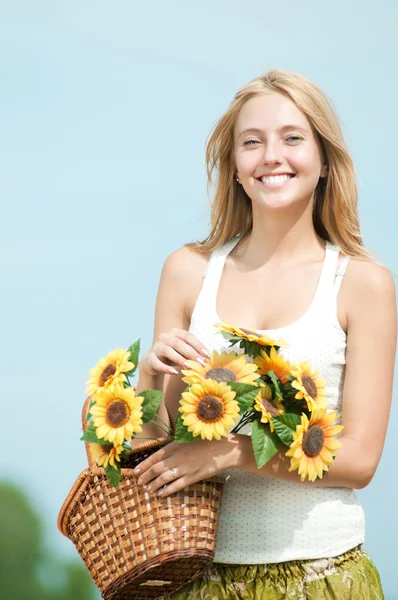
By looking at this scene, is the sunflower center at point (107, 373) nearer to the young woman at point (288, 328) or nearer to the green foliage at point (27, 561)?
the young woman at point (288, 328)

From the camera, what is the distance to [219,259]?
7.71 ft

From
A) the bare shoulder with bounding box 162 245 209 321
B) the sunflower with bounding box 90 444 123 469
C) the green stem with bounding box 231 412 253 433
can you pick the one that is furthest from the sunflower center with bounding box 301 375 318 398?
the bare shoulder with bounding box 162 245 209 321

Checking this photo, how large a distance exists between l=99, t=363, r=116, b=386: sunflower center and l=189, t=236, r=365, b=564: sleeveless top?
30cm

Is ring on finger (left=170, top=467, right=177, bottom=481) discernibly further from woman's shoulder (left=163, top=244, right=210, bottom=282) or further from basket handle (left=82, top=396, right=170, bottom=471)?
woman's shoulder (left=163, top=244, right=210, bottom=282)

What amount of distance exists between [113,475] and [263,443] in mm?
271

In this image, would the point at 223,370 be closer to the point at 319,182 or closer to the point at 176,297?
the point at 176,297

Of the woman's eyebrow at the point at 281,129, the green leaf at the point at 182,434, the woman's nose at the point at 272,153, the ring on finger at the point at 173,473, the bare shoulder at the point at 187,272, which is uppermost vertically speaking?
the woman's eyebrow at the point at 281,129

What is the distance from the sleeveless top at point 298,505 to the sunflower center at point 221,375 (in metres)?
0.23

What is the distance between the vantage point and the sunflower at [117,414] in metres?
1.84

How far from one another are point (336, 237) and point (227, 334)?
19.7 inches

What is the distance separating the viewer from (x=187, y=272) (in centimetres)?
Result: 234

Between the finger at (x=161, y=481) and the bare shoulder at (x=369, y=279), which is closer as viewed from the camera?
the finger at (x=161, y=481)

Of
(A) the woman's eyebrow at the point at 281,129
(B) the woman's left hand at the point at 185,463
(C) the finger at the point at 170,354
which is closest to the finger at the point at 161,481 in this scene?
(B) the woman's left hand at the point at 185,463

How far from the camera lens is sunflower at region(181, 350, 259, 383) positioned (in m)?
1.86
